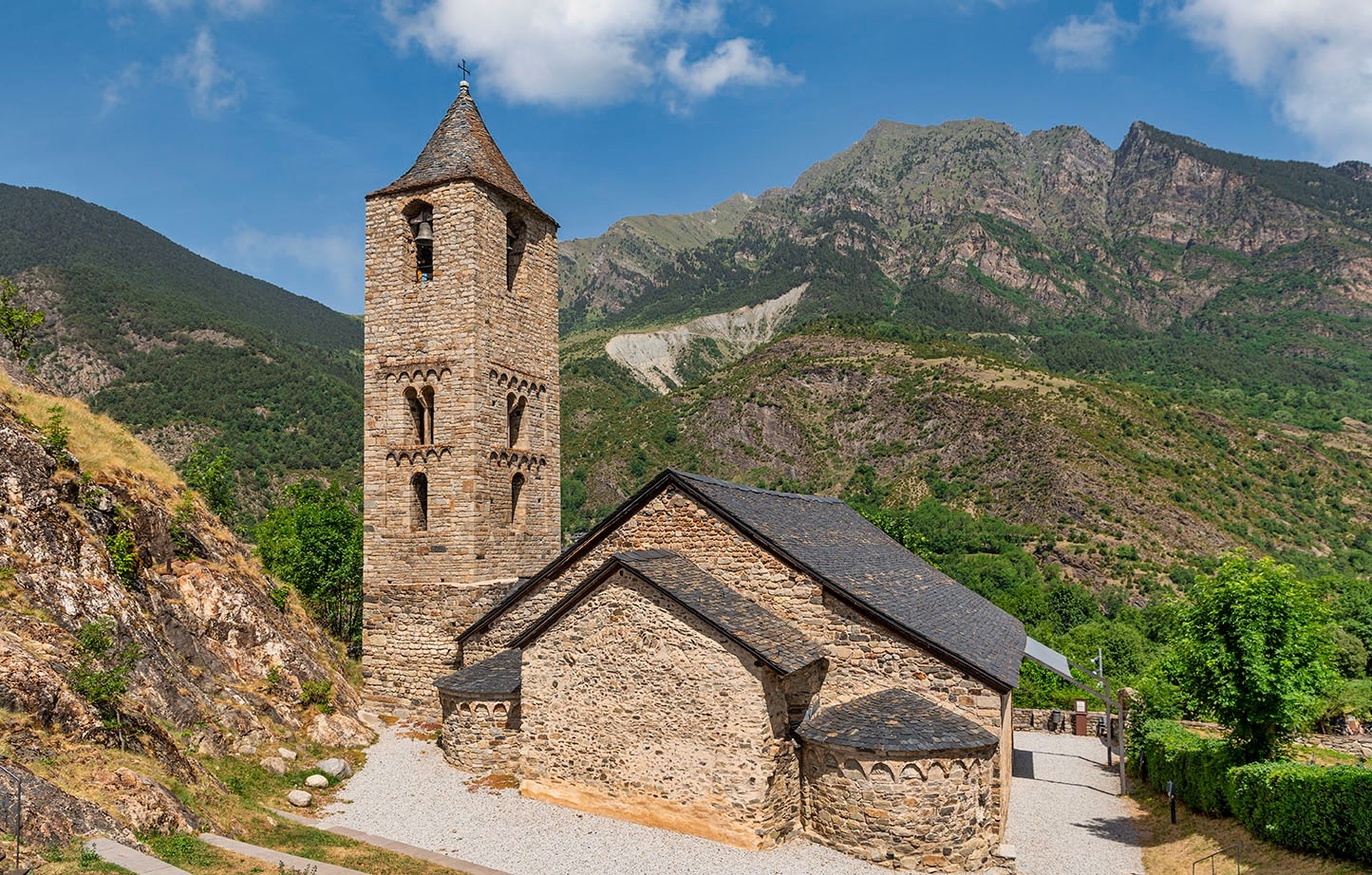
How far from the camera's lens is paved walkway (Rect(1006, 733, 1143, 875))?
45.2 feet

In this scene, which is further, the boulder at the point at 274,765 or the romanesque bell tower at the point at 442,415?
the romanesque bell tower at the point at 442,415

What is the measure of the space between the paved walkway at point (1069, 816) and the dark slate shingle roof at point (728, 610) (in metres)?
5.09

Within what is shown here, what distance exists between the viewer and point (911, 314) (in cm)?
14250

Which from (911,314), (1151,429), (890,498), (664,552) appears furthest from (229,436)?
(911,314)

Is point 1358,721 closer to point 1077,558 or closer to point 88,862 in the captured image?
point 88,862

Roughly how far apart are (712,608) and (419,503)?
11.0 meters

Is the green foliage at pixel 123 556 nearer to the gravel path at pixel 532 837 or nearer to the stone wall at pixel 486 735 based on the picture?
the gravel path at pixel 532 837

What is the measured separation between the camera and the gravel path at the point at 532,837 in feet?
40.4

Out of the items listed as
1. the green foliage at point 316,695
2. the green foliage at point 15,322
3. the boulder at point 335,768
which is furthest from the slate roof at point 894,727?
the green foliage at point 15,322

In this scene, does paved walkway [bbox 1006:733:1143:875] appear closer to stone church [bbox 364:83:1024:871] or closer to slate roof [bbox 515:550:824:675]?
stone church [bbox 364:83:1024:871]

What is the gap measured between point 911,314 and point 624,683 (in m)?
138

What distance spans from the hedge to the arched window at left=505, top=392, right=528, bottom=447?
1773 cm

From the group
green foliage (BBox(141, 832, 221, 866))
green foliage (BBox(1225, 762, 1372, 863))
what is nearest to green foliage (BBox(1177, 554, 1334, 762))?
green foliage (BBox(1225, 762, 1372, 863))

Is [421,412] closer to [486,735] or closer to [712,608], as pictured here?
[486,735]
